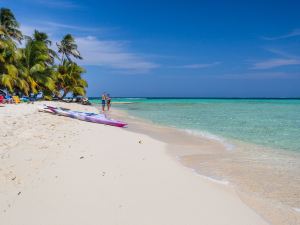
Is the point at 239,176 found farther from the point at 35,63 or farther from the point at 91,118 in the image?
the point at 35,63

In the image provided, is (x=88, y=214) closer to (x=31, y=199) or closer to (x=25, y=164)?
(x=31, y=199)

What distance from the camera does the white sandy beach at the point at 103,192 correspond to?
11.8ft

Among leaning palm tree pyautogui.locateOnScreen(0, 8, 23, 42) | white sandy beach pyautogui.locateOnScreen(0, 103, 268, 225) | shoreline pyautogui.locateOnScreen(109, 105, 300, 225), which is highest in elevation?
leaning palm tree pyautogui.locateOnScreen(0, 8, 23, 42)

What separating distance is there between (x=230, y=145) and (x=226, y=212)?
652 cm

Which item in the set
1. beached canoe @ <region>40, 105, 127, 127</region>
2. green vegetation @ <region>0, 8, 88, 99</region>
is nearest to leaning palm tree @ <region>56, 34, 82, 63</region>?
green vegetation @ <region>0, 8, 88, 99</region>

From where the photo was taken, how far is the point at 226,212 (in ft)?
13.2

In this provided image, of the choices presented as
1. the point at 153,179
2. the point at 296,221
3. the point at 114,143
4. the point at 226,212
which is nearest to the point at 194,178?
the point at 153,179

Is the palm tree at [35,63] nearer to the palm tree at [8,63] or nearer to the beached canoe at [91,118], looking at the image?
the palm tree at [8,63]

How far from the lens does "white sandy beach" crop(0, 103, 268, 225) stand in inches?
141

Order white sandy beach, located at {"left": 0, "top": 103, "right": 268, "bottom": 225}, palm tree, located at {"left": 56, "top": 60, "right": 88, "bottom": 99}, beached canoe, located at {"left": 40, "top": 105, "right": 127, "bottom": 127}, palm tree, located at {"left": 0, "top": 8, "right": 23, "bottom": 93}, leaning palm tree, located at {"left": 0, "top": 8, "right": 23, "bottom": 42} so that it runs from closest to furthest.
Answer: white sandy beach, located at {"left": 0, "top": 103, "right": 268, "bottom": 225} → beached canoe, located at {"left": 40, "top": 105, "right": 127, "bottom": 127} → palm tree, located at {"left": 0, "top": 8, "right": 23, "bottom": 93} → leaning palm tree, located at {"left": 0, "top": 8, "right": 23, "bottom": 42} → palm tree, located at {"left": 56, "top": 60, "right": 88, "bottom": 99}

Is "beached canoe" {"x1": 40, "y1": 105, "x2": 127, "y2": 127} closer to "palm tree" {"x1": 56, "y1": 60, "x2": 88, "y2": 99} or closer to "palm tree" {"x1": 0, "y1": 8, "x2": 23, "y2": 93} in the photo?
"palm tree" {"x1": 0, "y1": 8, "x2": 23, "y2": 93}

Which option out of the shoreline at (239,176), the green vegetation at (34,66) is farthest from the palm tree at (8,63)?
the shoreline at (239,176)

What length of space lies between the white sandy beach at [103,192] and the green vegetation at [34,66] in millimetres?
17768

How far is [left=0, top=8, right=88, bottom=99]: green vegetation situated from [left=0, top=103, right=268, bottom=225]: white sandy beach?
17.8m
